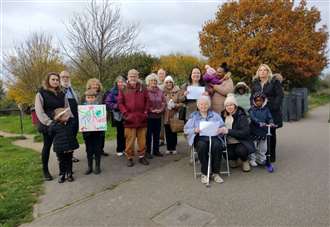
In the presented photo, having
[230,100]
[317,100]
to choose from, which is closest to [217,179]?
[230,100]

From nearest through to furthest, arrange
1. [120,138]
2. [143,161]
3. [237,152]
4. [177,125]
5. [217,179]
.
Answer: [217,179]
[237,152]
[143,161]
[177,125]
[120,138]

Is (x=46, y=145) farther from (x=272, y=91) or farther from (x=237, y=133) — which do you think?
(x=272, y=91)

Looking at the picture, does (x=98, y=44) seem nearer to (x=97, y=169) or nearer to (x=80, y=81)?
(x=80, y=81)

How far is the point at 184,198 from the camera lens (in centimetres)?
438

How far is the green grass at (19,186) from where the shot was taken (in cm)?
400

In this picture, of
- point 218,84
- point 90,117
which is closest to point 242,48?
point 218,84

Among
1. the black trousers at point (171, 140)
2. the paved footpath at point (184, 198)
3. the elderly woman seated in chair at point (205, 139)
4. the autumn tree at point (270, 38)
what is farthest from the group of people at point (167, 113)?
the autumn tree at point (270, 38)

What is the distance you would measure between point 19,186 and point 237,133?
382 cm

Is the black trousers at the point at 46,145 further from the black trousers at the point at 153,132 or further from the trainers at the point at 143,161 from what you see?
the black trousers at the point at 153,132

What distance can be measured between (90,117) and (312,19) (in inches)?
655

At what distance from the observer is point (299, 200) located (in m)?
4.18

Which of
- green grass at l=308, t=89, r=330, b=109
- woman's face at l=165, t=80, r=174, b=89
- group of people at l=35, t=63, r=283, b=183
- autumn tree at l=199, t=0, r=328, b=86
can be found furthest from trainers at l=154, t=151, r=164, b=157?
green grass at l=308, t=89, r=330, b=109

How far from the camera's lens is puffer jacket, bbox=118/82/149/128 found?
5812 mm

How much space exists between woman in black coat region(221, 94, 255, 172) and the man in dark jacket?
5.21ft
